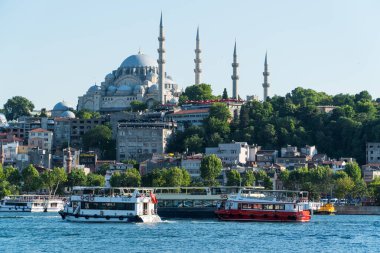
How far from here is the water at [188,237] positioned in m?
59.2

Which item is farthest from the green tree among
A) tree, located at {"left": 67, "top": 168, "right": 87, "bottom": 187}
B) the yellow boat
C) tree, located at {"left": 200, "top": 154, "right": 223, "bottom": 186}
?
tree, located at {"left": 67, "top": 168, "right": 87, "bottom": 187}

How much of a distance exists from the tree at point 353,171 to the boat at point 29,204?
24.2 meters

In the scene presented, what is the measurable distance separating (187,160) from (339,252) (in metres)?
60.8

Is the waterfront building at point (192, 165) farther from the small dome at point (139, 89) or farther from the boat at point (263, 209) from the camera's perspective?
the small dome at point (139, 89)

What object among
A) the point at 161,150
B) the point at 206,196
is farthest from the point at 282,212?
the point at 161,150

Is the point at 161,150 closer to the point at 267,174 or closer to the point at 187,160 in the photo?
the point at 187,160

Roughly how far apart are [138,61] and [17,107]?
53.0 feet

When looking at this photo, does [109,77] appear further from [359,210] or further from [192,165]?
[359,210]

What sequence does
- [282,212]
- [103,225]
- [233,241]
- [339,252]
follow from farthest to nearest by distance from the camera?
[282,212], [103,225], [233,241], [339,252]

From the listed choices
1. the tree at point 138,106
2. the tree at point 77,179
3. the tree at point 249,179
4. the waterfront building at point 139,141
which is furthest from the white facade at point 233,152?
the tree at point 138,106

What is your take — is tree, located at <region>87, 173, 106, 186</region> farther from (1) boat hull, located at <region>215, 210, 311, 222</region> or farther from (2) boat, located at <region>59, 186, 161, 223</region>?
(2) boat, located at <region>59, 186, 161, 223</region>

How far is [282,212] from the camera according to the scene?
79.1m

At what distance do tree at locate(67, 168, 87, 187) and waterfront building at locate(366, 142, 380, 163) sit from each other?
25.7m

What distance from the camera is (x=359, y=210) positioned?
101m
